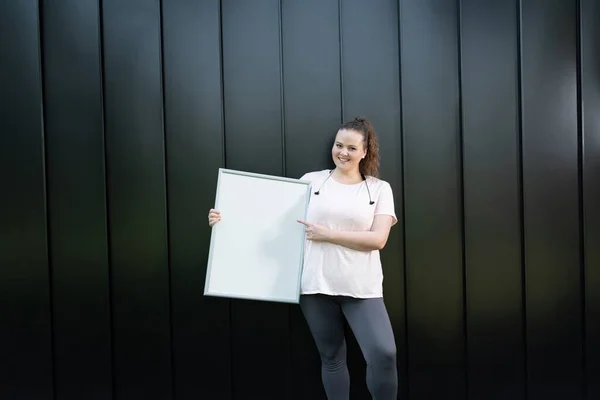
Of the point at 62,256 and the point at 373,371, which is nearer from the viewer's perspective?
the point at 373,371

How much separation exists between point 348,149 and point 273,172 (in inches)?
15.5

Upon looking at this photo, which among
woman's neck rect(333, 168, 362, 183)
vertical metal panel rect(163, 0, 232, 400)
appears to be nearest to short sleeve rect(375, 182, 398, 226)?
woman's neck rect(333, 168, 362, 183)

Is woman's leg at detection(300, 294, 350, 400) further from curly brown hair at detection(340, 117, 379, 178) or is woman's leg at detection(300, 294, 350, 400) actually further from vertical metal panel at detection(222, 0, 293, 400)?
curly brown hair at detection(340, 117, 379, 178)

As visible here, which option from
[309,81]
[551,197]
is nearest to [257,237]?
[309,81]

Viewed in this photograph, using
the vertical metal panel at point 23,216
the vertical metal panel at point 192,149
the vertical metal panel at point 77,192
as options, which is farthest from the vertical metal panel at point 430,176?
the vertical metal panel at point 23,216

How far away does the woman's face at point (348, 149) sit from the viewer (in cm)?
189

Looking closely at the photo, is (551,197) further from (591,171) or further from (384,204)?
(384,204)

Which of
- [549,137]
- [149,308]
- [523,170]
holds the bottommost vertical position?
[149,308]

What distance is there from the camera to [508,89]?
2.19 m

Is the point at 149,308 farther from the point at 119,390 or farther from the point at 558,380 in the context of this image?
the point at 558,380

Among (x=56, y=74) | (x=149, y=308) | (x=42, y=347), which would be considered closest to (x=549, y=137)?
(x=149, y=308)

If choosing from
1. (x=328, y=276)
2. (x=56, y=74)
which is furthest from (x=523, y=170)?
(x=56, y=74)

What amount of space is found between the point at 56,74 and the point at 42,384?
1257 millimetres

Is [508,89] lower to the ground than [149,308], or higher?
higher
